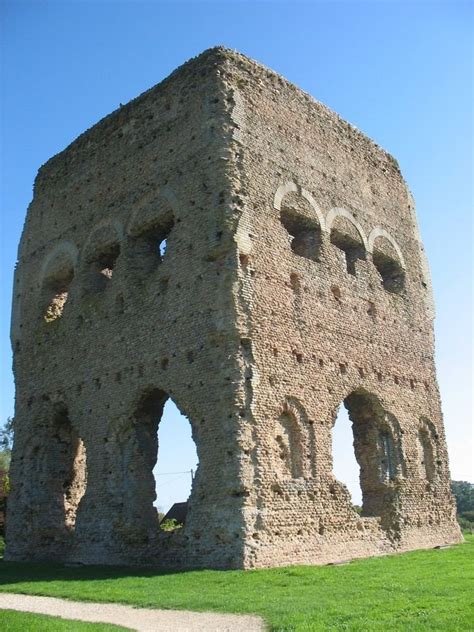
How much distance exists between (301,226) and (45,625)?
9.65m

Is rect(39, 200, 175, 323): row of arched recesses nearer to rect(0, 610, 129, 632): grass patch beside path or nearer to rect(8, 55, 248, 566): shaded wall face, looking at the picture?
rect(8, 55, 248, 566): shaded wall face

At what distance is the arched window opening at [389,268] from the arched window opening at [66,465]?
8232mm

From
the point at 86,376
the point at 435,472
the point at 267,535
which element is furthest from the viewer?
the point at 435,472

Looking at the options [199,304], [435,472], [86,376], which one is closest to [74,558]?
[86,376]

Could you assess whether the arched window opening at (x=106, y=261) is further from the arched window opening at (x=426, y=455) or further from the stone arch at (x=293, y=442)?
the arched window opening at (x=426, y=455)

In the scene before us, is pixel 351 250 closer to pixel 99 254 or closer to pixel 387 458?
pixel 387 458

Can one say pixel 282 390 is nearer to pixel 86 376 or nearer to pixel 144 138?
pixel 86 376

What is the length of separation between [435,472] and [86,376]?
814 centimetres

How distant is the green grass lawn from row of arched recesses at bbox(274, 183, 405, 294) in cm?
637

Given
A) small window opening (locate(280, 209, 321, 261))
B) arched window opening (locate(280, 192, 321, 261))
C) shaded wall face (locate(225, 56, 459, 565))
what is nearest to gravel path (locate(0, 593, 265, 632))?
shaded wall face (locate(225, 56, 459, 565))

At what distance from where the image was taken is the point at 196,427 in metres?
11.3

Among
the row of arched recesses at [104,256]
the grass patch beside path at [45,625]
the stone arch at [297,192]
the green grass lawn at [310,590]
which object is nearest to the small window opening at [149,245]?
the row of arched recesses at [104,256]

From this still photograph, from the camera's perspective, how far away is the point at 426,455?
1538 centimetres

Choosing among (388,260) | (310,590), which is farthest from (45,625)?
(388,260)
